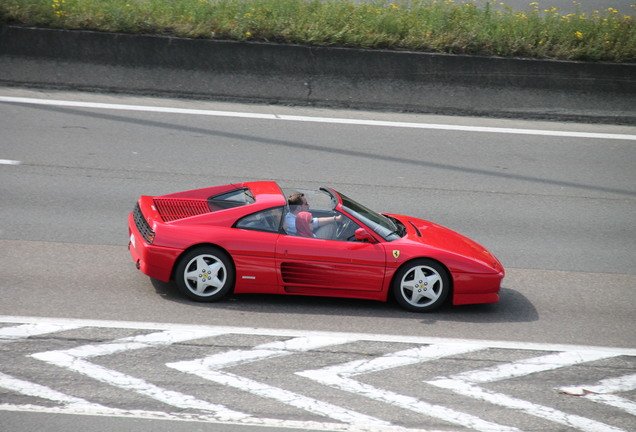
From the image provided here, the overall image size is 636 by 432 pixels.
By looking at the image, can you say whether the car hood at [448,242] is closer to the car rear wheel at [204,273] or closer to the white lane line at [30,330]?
the car rear wheel at [204,273]

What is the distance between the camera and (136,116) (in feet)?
48.8

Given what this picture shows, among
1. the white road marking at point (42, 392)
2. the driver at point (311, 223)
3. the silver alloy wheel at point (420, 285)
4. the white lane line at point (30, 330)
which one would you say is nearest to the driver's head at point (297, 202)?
the driver at point (311, 223)

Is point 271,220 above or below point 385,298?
above

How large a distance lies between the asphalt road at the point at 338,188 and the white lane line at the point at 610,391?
366 millimetres

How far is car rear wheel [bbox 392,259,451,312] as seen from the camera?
8.53 metres

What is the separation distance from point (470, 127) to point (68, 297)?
965cm

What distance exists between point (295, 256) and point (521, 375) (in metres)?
2.61

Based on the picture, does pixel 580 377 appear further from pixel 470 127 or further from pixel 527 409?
pixel 470 127

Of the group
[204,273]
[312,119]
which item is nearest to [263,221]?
[204,273]

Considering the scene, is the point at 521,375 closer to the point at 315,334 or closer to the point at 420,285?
the point at 420,285

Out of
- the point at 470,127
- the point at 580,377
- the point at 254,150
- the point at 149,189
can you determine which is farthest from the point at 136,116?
the point at 580,377

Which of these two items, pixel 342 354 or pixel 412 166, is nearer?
pixel 342 354

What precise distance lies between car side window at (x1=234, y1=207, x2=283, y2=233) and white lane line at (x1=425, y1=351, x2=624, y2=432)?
2.50 meters

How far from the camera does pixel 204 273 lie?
8.38 meters
